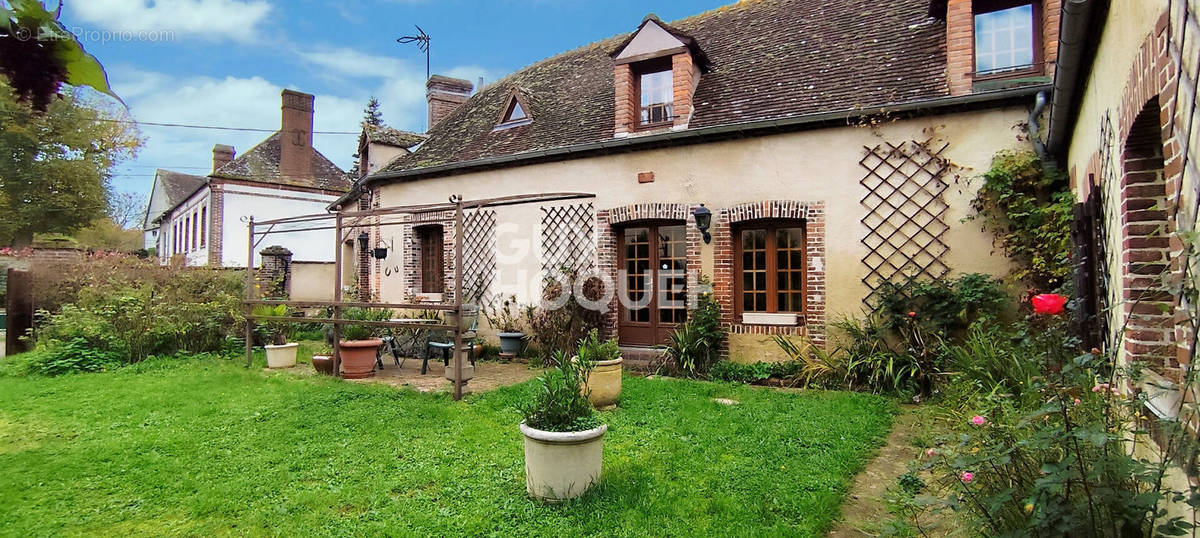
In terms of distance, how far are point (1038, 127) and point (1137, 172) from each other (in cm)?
427

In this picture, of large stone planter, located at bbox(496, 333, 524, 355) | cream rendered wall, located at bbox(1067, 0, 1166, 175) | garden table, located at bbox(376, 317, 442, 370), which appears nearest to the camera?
cream rendered wall, located at bbox(1067, 0, 1166, 175)

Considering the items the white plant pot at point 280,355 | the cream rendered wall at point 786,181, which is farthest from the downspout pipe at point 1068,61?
the white plant pot at point 280,355

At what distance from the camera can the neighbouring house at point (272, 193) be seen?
17.9 m

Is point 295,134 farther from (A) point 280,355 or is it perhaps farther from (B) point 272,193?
(A) point 280,355

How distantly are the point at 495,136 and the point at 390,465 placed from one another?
7562mm

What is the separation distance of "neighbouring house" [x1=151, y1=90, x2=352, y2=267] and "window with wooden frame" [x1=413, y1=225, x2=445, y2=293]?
28.0ft

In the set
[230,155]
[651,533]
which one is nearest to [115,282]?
[651,533]

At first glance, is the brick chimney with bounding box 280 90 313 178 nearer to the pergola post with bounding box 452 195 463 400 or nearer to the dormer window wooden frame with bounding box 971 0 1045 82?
the pergola post with bounding box 452 195 463 400

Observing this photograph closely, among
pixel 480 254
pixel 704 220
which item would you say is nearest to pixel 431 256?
pixel 480 254

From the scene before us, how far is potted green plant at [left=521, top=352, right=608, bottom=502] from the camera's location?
3418mm

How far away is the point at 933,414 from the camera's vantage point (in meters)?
5.13

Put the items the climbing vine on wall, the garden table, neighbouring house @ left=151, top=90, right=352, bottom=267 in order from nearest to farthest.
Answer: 1. the climbing vine on wall
2. the garden table
3. neighbouring house @ left=151, top=90, right=352, bottom=267

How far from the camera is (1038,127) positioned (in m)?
6.26

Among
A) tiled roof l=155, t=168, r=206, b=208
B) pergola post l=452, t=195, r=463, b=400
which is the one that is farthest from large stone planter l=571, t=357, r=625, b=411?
tiled roof l=155, t=168, r=206, b=208
